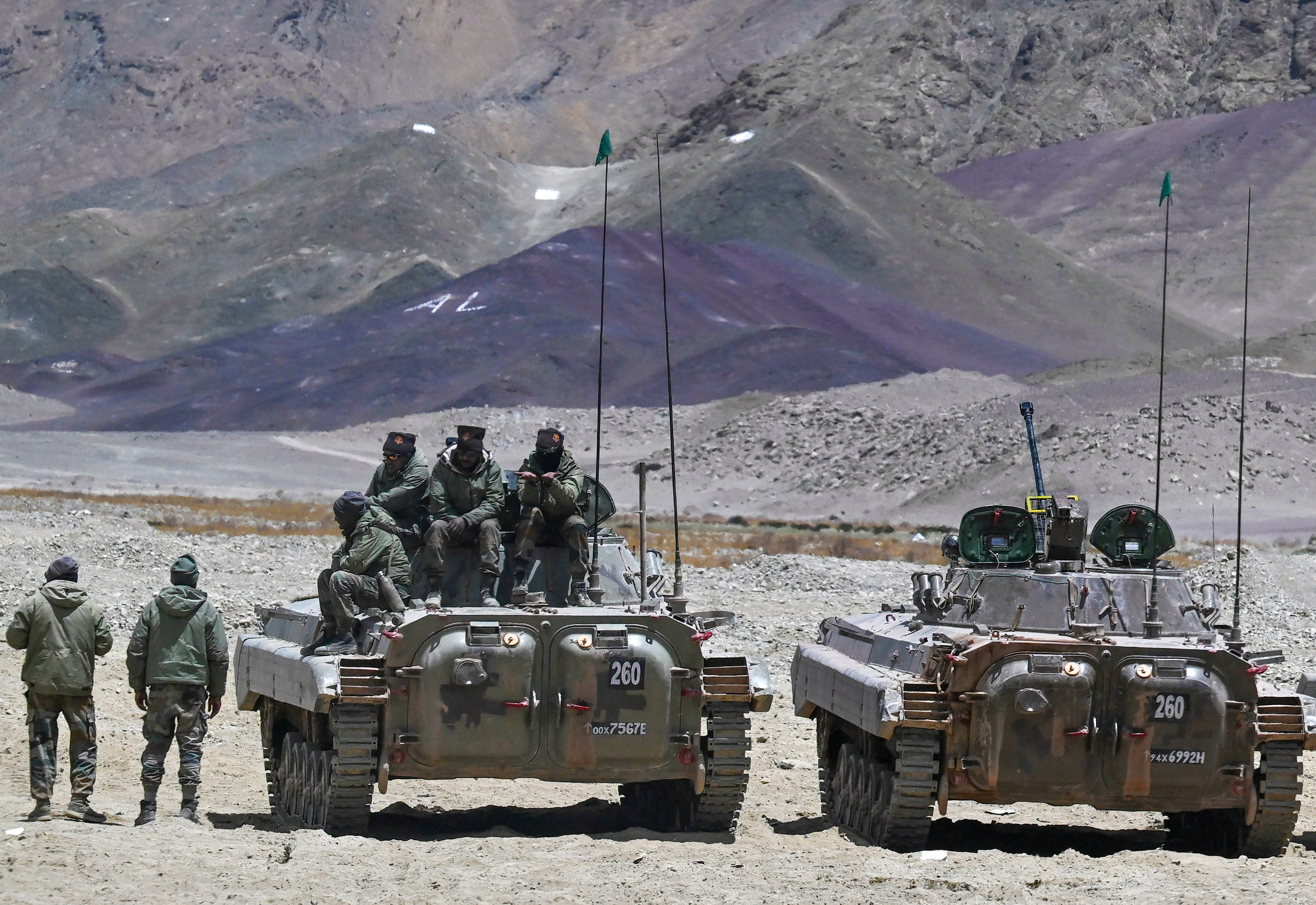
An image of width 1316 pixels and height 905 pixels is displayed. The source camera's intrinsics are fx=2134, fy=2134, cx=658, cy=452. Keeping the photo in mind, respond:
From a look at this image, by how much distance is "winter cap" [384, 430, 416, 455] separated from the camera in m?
14.8

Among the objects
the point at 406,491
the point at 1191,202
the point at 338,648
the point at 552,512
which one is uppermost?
the point at 1191,202

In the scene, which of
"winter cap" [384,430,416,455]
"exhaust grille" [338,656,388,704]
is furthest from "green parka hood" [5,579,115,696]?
"winter cap" [384,430,416,455]

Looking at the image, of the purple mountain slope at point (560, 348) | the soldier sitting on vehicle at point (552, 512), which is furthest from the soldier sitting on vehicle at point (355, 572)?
the purple mountain slope at point (560, 348)

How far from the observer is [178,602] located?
13211mm

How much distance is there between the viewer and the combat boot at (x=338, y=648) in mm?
13453

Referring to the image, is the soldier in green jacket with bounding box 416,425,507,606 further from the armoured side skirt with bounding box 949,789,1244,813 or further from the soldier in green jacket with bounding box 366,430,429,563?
the armoured side skirt with bounding box 949,789,1244,813

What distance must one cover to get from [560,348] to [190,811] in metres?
95.1

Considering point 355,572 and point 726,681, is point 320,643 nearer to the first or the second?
point 355,572

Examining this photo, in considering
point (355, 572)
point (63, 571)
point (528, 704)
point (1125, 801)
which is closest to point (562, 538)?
point (355, 572)

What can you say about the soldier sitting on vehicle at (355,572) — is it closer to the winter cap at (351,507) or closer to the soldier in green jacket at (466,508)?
the winter cap at (351,507)

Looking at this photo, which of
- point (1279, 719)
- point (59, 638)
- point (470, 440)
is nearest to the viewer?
point (1279, 719)

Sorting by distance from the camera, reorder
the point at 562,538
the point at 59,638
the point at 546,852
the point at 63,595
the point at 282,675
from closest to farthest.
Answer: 1. the point at 546,852
2. the point at 59,638
3. the point at 63,595
4. the point at 282,675
5. the point at 562,538

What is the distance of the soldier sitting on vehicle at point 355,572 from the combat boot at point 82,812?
5.37 ft

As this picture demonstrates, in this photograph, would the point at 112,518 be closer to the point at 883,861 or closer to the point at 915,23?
the point at 883,861
